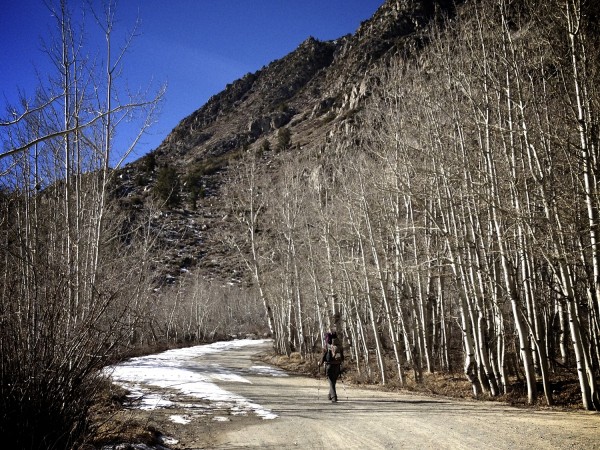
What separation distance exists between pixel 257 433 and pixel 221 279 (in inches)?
2379

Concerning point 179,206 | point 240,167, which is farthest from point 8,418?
point 179,206

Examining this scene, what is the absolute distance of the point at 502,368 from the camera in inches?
377

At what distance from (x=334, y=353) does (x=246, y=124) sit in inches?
5130

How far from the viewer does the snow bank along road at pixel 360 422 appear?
17.5 feet

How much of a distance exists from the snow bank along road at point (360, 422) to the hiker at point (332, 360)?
0.38 meters

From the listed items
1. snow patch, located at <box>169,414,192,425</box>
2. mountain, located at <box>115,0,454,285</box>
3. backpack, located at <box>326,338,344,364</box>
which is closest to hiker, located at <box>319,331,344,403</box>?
backpack, located at <box>326,338,344,364</box>

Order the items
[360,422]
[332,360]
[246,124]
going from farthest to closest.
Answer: [246,124] → [332,360] → [360,422]

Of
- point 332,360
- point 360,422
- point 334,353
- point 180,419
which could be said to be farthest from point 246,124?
point 360,422

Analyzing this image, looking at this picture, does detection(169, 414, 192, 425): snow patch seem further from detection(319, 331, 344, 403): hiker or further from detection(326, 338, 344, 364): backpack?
detection(326, 338, 344, 364): backpack

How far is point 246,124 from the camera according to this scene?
436 feet

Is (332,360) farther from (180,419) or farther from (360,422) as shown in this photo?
(180,419)

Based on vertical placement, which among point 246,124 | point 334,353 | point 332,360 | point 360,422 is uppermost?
point 246,124

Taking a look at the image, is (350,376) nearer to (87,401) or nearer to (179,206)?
(87,401)

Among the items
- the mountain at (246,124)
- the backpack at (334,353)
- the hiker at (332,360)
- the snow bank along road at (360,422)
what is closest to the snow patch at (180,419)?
the snow bank along road at (360,422)
